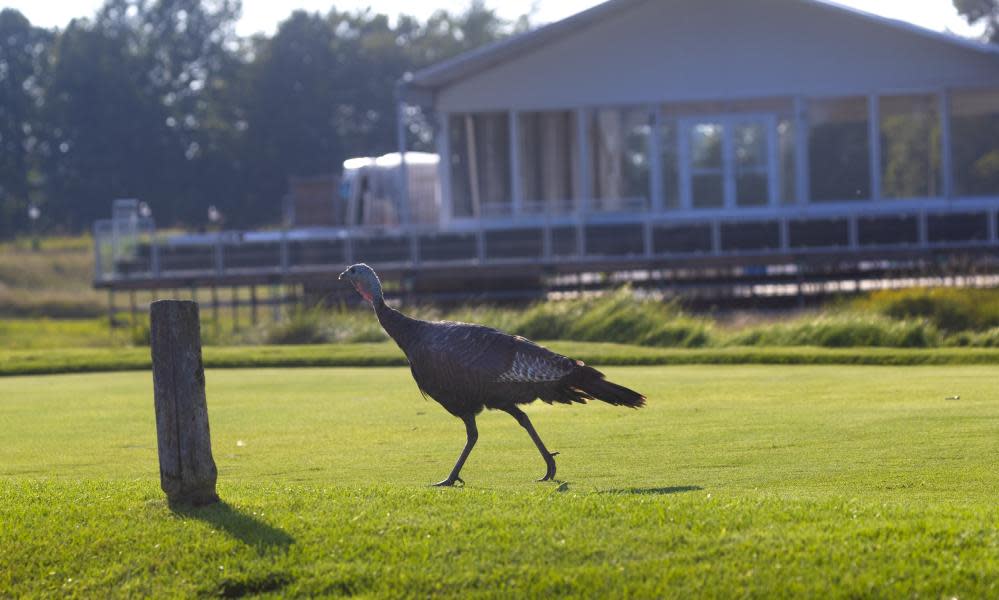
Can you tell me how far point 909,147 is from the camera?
34.8 m

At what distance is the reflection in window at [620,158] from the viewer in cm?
3512

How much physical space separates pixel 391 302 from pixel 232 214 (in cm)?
5259

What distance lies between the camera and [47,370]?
73.2ft

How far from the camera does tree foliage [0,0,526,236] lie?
267 feet

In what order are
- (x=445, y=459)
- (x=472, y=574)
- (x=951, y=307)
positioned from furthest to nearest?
1. (x=951, y=307)
2. (x=445, y=459)
3. (x=472, y=574)

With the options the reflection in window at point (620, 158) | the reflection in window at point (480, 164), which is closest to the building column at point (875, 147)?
the reflection in window at point (620, 158)

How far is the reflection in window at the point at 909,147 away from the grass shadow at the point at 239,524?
90.1 feet

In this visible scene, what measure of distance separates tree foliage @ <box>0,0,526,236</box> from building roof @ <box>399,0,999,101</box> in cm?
4650

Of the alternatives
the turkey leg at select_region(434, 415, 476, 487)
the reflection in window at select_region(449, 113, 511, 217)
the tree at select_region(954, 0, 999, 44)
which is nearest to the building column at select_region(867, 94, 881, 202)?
the reflection in window at select_region(449, 113, 511, 217)

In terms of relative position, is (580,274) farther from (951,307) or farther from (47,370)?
(47,370)

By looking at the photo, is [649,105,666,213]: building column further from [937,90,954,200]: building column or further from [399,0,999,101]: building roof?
[937,90,954,200]: building column

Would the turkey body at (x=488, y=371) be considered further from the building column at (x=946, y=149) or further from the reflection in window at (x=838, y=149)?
the building column at (x=946, y=149)

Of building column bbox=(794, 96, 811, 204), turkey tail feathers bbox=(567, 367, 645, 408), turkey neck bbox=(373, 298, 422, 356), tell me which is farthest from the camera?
building column bbox=(794, 96, 811, 204)

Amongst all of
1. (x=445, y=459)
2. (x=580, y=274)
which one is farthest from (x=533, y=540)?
(x=580, y=274)
